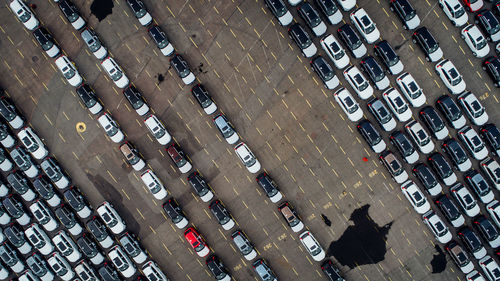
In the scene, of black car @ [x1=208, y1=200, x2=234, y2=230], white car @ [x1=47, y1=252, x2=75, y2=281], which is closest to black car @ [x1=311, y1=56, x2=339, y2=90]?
black car @ [x1=208, y1=200, x2=234, y2=230]

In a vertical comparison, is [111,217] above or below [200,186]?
above

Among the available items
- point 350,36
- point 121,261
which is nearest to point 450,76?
point 350,36

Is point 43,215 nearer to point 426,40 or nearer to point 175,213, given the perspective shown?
point 175,213

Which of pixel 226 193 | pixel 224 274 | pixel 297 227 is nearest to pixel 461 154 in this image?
pixel 297 227

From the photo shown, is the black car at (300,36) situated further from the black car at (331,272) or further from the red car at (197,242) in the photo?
the black car at (331,272)

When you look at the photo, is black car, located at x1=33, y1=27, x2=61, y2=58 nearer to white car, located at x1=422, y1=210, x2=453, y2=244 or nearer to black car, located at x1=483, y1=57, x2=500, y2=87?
white car, located at x1=422, y1=210, x2=453, y2=244

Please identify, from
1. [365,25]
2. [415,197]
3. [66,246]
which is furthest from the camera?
[66,246]
